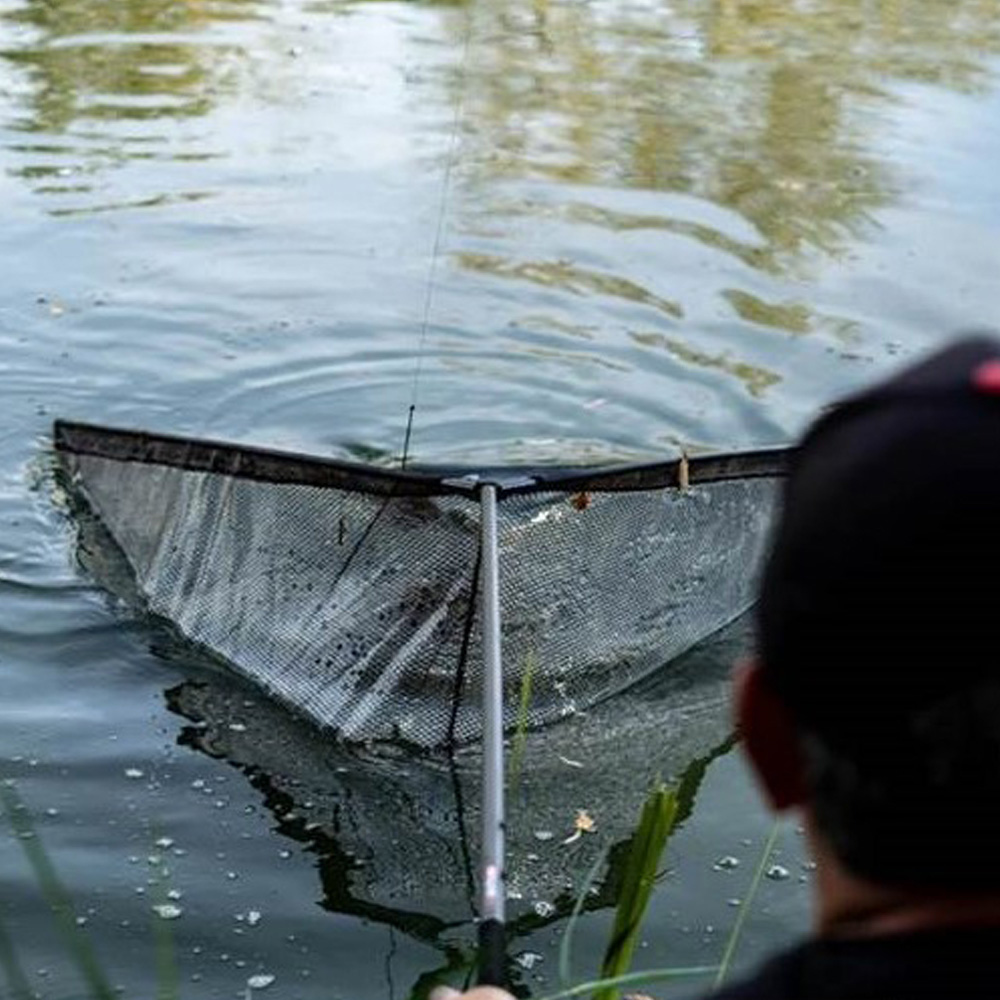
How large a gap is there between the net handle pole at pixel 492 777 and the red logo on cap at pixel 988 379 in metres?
1.49

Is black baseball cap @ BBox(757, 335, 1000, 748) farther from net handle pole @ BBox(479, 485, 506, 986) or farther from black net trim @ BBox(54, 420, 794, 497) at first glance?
black net trim @ BBox(54, 420, 794, 497)

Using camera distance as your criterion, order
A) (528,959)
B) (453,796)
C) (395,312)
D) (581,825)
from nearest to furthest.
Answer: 1. (528,959)
2. (581,825)
3. (453,796)
4. (395,312)

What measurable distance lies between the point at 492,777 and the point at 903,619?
2.42 meters

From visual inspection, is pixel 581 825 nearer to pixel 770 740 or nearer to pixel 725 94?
pixel 770 740

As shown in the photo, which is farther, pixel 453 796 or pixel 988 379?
pixel 453 796

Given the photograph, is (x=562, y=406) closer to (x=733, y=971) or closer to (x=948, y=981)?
(x=733, y=971)

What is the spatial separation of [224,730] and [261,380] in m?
2.86

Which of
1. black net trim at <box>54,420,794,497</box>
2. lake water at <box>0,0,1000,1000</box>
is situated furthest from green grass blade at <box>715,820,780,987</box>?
black net trim at <box>54,420,794,497</box>

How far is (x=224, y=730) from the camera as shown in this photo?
554 cm

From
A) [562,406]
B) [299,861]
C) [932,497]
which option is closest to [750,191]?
[562,406]

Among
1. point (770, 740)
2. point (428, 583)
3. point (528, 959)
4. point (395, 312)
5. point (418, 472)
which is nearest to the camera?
point (770, 740)

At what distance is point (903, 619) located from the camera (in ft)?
4.36

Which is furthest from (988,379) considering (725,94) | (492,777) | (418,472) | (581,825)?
(725,94)

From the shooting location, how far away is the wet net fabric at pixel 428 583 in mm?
5340
